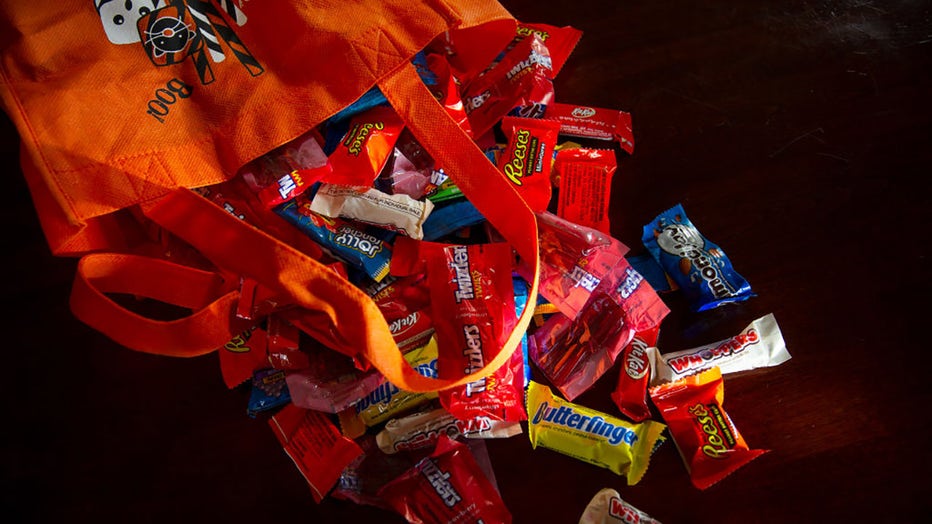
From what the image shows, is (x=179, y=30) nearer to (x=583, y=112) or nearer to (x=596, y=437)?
(x=583, y=112)

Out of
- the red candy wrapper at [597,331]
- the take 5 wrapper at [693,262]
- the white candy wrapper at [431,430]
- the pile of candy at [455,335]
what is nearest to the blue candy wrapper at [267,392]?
the pile of candy at [455,335]

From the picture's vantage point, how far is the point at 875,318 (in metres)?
0.92

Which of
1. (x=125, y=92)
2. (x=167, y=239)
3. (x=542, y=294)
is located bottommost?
(x=542, y=294)

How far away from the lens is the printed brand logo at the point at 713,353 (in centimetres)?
87

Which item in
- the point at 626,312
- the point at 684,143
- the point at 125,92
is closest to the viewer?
the point at 125,92

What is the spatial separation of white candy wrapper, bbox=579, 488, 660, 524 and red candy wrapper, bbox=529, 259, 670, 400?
14cm

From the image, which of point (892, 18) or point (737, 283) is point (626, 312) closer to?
point (737, 283)

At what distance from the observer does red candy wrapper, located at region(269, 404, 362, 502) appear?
847 mm

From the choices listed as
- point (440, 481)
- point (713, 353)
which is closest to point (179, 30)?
point (440, 481)

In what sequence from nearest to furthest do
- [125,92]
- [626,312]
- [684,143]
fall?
1. [125,92]
2. [626,312]
3. [684,143]

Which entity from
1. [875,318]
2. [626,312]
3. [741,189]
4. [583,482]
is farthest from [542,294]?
[875,318]

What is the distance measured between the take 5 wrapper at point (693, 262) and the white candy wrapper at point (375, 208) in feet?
1.14

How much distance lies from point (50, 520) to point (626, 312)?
0.86 metres

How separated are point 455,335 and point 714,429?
1.26ft
